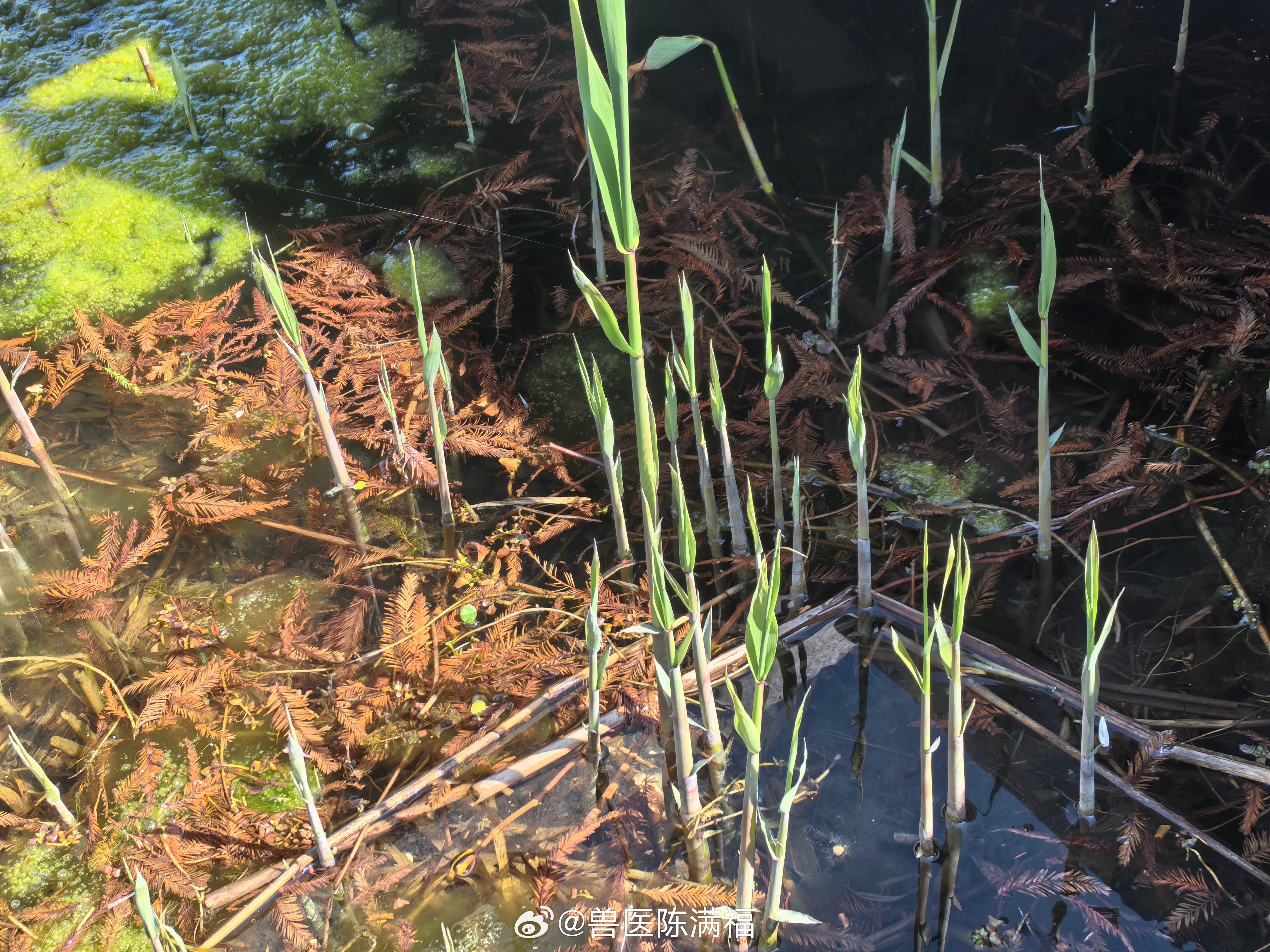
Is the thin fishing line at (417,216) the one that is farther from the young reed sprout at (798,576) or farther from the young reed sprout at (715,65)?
the young reed sprout at (798,576)

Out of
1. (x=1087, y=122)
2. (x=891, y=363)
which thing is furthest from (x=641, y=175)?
(x=1087, y=122)

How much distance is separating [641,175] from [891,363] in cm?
101

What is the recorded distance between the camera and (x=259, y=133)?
2.71 metres

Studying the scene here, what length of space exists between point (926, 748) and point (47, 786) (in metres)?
1.26

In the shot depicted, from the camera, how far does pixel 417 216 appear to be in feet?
7.77

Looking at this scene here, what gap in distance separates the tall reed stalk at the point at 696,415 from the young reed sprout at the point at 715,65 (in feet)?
1.80

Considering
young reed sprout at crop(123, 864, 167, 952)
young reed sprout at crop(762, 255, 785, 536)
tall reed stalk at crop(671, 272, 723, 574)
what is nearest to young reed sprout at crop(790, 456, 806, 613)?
young reed sprout at crop(762, 255, 785, 536)

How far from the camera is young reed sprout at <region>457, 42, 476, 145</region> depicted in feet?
7.80

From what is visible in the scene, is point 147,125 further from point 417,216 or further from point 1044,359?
point 1044,359

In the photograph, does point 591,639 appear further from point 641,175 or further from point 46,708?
point 641,175

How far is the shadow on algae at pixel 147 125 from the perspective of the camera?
231cm

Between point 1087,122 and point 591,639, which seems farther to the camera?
point 1087,122

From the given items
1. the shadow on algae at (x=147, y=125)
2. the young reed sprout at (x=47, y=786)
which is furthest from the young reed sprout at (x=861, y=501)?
the shadow on algae at (x=147, y=125)

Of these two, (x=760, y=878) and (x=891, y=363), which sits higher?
(x=891, y=363)
